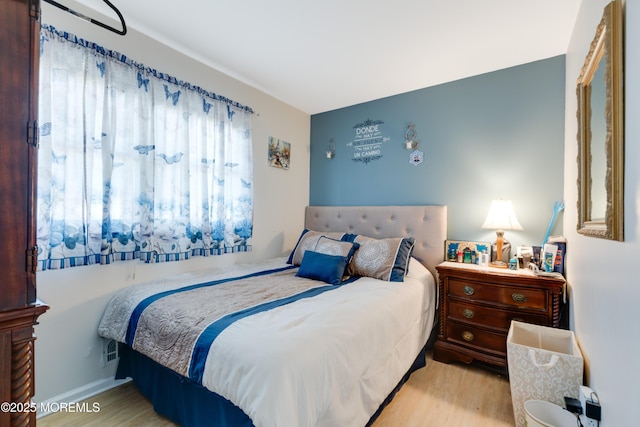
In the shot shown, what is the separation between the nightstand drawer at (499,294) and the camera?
191 centimetres

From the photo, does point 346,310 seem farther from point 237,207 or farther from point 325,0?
point 325,0

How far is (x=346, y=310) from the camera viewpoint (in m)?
1.48

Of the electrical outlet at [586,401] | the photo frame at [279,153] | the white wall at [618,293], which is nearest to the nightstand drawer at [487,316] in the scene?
the white wall at [618,293]

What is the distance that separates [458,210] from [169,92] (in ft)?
8.64

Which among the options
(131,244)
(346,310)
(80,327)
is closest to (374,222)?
(346,310)

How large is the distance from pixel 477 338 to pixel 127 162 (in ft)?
9.22

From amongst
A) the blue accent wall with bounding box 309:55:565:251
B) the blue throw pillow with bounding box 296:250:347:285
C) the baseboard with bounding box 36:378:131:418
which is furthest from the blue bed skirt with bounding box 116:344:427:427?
the blue accent wall with bounding box 309:55:565:251

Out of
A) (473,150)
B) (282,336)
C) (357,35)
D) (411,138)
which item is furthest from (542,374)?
(357,35)

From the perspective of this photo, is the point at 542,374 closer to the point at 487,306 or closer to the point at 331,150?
the point at 487,306

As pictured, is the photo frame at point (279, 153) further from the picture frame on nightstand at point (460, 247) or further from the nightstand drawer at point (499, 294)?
the nightstand drawer at point (499, 294)

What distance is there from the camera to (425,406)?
1.75 metres

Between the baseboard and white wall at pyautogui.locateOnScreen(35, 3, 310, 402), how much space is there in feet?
0.06

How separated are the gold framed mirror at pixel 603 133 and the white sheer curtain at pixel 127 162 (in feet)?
7.83

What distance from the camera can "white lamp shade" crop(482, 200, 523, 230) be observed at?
220cm
